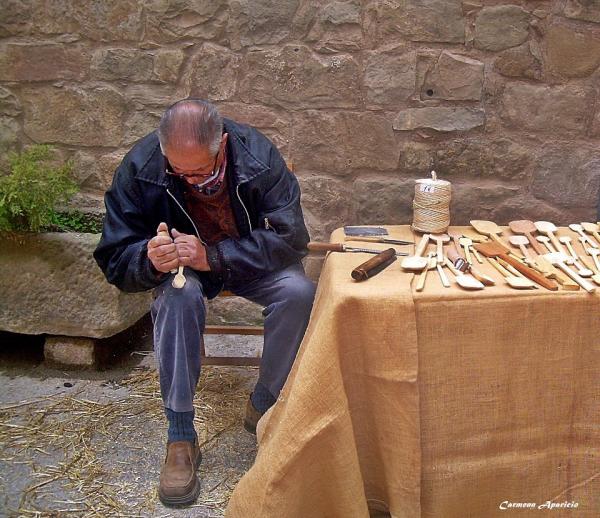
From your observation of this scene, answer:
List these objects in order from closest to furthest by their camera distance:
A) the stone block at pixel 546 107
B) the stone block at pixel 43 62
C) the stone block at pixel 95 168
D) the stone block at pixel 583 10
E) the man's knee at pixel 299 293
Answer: the man's knee at pixel 299 293 < the stone block at pixel 583 10 < the stone block at pixel 546 107 < the stone block at pixel 43 62 < the stone block at pixel 95 168

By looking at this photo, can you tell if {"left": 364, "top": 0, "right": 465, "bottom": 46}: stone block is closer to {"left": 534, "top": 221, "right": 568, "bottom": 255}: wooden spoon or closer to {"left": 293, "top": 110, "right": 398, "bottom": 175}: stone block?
{"left": 293, "top": 110, "right": 398, "bottom": 175}: stone block

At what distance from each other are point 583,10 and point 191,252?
184 cm

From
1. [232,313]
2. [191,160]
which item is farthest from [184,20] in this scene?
[232,313]

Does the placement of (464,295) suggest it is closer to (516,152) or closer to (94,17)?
(516,152)

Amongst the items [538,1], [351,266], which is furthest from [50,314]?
[538,1]

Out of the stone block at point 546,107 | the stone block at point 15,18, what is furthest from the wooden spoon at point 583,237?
the stone block at point 15,18

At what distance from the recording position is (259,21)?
2736 mm

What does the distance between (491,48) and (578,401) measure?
5.19 ft

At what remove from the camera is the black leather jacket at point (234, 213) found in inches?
83.2

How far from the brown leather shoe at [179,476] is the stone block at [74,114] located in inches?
60.4

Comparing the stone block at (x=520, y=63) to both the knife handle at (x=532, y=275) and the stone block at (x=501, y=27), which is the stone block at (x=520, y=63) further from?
the knife handle at (x=532, y=275)

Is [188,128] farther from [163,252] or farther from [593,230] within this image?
[593,230]

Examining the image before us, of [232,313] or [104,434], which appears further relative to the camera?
[232,313]

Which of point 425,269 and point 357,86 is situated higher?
point 357,86
